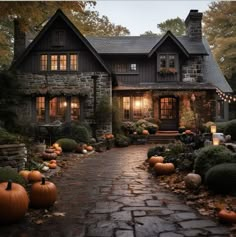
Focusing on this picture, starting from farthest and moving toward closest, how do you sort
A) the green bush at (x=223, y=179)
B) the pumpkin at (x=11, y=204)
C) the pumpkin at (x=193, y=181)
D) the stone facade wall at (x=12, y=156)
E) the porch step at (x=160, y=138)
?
the porch step at (x=160, y=138)
the stone facade wall at (x=12, y=156)
the pumpkin at (x=193, y=181)
the green bush at (x=223, y=179)
the pumpkin at (x=11, y=204)

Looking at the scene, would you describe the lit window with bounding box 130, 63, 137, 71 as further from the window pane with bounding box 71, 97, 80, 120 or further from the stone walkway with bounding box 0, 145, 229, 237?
the stone walkway with bounding box 0, 145, 229, 237

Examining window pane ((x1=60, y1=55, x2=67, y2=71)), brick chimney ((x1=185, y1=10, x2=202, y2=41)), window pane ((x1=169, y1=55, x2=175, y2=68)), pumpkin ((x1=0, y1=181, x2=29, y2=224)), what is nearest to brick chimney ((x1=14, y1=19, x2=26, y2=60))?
window pane ((x1=60, y1=55, x2=67, y2=71))

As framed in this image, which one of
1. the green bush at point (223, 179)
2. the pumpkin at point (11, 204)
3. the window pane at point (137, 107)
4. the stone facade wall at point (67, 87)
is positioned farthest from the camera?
the window pane at point (137, 107)

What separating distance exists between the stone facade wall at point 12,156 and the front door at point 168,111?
14.6m

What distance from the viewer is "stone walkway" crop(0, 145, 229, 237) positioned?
4.09 metres

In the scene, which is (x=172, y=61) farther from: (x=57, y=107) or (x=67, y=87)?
(x=57, y=107)

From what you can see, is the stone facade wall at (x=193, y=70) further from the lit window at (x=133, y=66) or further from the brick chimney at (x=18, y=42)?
the brick chimney at (x=18, y=42)

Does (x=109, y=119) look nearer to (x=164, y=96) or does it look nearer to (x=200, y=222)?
(x=164, y=96)

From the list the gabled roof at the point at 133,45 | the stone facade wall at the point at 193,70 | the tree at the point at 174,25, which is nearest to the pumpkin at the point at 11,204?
the gabled roof at the point at 133,45

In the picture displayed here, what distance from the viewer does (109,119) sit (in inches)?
722

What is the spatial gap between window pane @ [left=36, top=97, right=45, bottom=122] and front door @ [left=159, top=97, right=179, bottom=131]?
7371mm

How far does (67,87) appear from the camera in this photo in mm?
18703

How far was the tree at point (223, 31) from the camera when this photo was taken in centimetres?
2591

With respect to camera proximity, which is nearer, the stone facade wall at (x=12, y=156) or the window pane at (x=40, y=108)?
the stone facade wall at (x=12, y=156)
